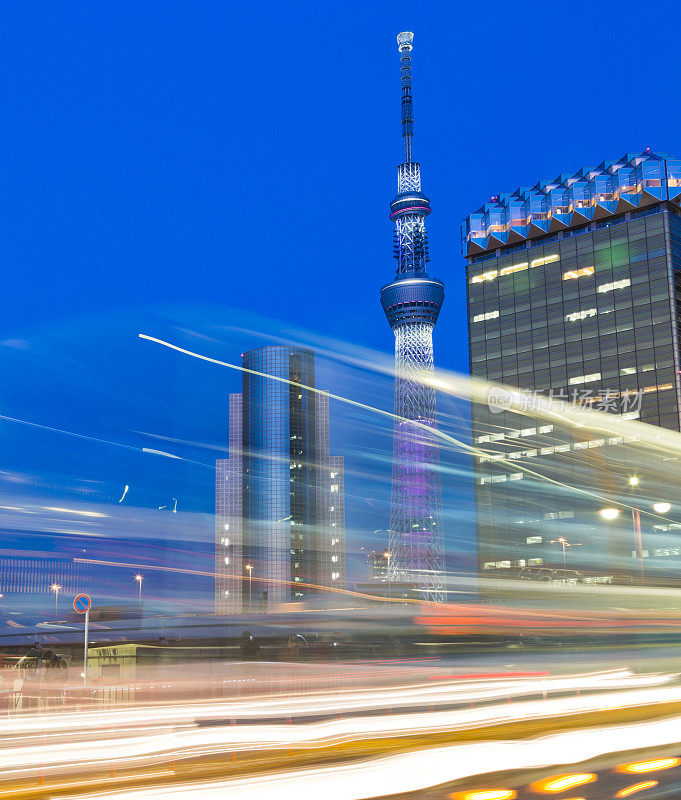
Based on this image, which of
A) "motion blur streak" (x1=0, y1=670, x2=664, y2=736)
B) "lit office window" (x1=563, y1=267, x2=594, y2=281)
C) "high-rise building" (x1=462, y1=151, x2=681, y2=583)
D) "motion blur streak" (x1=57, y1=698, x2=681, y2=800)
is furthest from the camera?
"lit office window" (x1=563, y1=267, x2=594, y2=281)

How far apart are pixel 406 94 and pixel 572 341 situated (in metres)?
62.8

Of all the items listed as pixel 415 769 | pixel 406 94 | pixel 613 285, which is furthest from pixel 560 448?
pixel 415 769

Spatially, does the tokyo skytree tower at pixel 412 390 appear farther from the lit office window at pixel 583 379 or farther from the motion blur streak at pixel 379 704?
the motion blur streak at pixel 379 704

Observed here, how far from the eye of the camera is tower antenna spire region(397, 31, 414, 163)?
175875 millimetres

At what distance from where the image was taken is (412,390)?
15750cm

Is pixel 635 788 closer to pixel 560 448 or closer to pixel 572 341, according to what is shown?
pixel 560 448

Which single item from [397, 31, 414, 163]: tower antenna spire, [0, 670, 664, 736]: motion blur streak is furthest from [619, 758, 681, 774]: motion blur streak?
[397, 31, 414, 163]: tower antenna spire

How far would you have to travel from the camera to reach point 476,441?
6703 inches

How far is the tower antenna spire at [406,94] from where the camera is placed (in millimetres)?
175875

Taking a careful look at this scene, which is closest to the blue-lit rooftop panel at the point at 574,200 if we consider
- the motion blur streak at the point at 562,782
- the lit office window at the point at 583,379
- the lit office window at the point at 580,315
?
the lit office window at the point at 580,315

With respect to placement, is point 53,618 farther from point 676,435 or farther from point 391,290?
point 391,290

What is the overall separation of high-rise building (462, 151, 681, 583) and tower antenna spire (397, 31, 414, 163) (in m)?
22.3

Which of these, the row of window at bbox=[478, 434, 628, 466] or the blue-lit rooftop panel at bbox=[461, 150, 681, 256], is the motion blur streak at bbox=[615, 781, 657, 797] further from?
the blue-lit rooftop panel at bbox=[461, 150, 681, 256]

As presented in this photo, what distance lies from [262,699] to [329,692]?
5.91 ft
